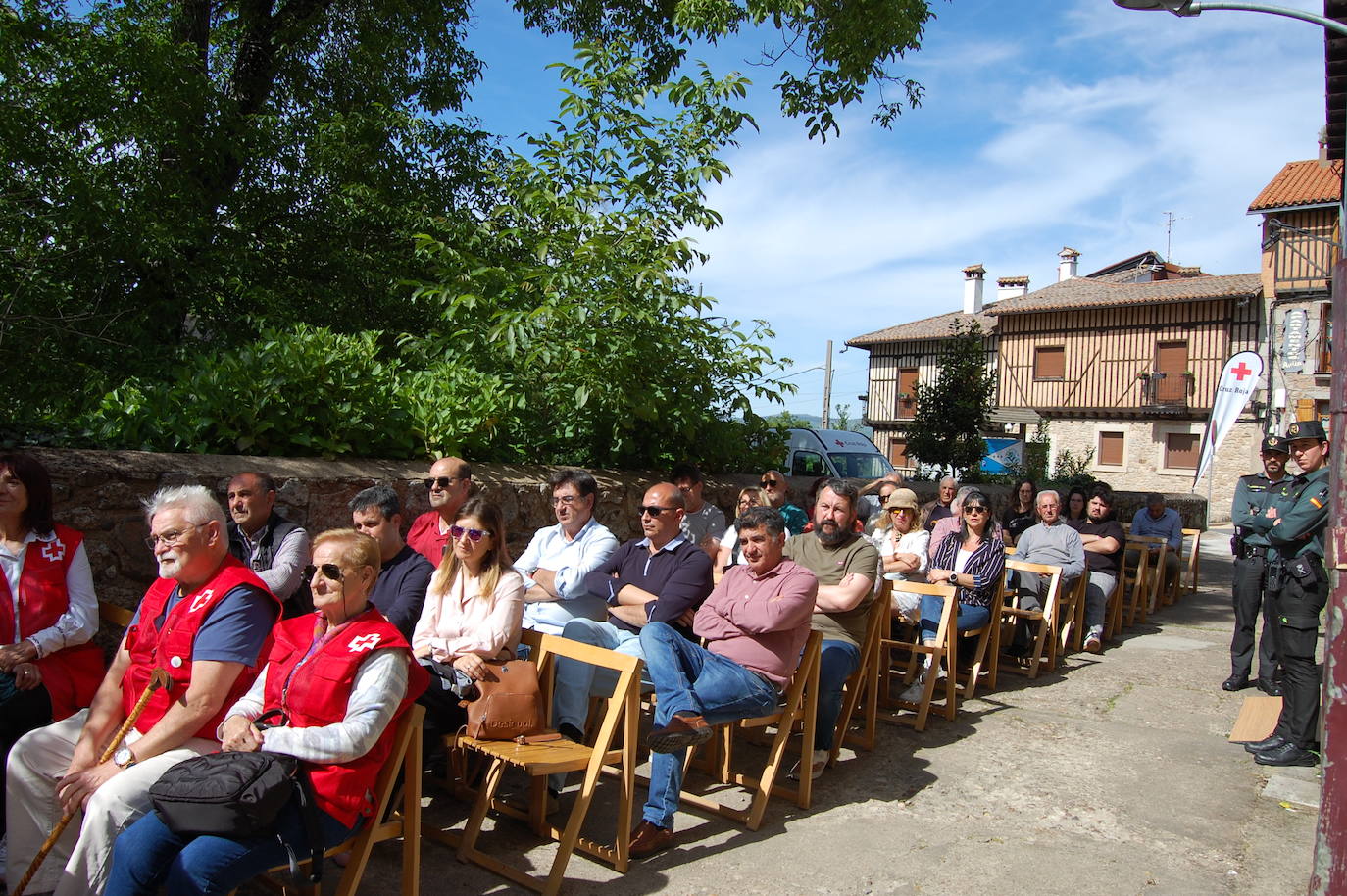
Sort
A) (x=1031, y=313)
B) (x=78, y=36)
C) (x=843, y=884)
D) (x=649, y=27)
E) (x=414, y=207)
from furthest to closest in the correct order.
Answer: (x=1031, y=313) → (x=649, y=27) → (x=414, y=207) → (x=78, y=36) → (x=843, y=884)

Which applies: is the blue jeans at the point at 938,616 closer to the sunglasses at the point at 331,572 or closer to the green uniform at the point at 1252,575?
the green uniform at the point at 1252,575

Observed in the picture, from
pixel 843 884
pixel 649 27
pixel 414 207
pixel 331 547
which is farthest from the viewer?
pixel 649 27

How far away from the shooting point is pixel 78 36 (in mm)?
6184

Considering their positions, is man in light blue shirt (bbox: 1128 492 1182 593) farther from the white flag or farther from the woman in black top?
the white flag

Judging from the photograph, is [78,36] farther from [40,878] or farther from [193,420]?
[40,878]

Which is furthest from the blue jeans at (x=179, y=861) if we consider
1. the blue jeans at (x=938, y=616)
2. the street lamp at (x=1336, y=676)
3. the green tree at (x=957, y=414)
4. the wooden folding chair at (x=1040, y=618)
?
the green tree at (x=957, y=414)

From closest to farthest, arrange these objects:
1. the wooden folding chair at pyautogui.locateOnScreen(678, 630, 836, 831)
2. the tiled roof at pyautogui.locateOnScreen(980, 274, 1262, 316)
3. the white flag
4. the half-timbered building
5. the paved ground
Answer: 1. the paved ground
2. the wooden folding chair at pyautogui.locateOnScreen(678, 630, 836, 831)
3. the white flag
4. the half-timbered building
5. the tiled roof at pyautogui.locateOnScreen(980, 274, 1262, 316)

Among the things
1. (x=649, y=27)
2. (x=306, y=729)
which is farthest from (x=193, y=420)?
(x=649, y=27)

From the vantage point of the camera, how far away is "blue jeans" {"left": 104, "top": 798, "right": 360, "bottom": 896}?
7.92ft

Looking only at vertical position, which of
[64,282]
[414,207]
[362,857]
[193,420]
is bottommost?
[362,857]

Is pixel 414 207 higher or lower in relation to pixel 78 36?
lower

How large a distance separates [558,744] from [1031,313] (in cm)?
3341

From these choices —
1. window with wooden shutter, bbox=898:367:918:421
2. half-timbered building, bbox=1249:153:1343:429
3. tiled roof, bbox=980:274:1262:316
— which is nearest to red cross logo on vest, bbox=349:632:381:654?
half-timbered building, bbox=1249:153:1343:429

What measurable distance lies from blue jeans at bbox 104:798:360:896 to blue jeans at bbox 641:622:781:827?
152cm
